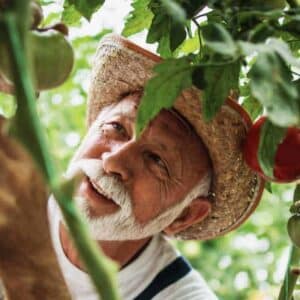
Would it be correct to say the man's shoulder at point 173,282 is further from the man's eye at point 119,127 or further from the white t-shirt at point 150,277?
the man's eye at point 119,127

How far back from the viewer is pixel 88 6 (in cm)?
70

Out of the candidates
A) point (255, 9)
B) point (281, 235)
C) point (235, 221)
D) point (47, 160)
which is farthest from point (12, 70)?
point (281, 235)

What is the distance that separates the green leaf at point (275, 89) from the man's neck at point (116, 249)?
27.8 inches

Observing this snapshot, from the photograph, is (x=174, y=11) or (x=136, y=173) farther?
(x=136, y=173)

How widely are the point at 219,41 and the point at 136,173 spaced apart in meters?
0.64

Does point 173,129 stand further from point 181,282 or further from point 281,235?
point 281,235

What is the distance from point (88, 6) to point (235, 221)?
1.96 feet

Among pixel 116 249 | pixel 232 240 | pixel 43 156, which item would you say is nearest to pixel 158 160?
pixel 116 249

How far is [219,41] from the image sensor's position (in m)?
0.52

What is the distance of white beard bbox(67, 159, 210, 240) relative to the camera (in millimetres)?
1125

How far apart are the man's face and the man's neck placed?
0.05 m

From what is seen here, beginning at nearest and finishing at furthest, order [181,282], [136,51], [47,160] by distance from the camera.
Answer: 1. [47,160]
2. [136,51]
3. [181,282]

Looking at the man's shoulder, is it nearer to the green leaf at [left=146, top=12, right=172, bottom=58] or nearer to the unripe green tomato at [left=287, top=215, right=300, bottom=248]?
the unripe green tomato at [left=287, top=215, right=300, bottom=248]

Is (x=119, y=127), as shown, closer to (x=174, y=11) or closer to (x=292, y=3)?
(x=292, y=3)
